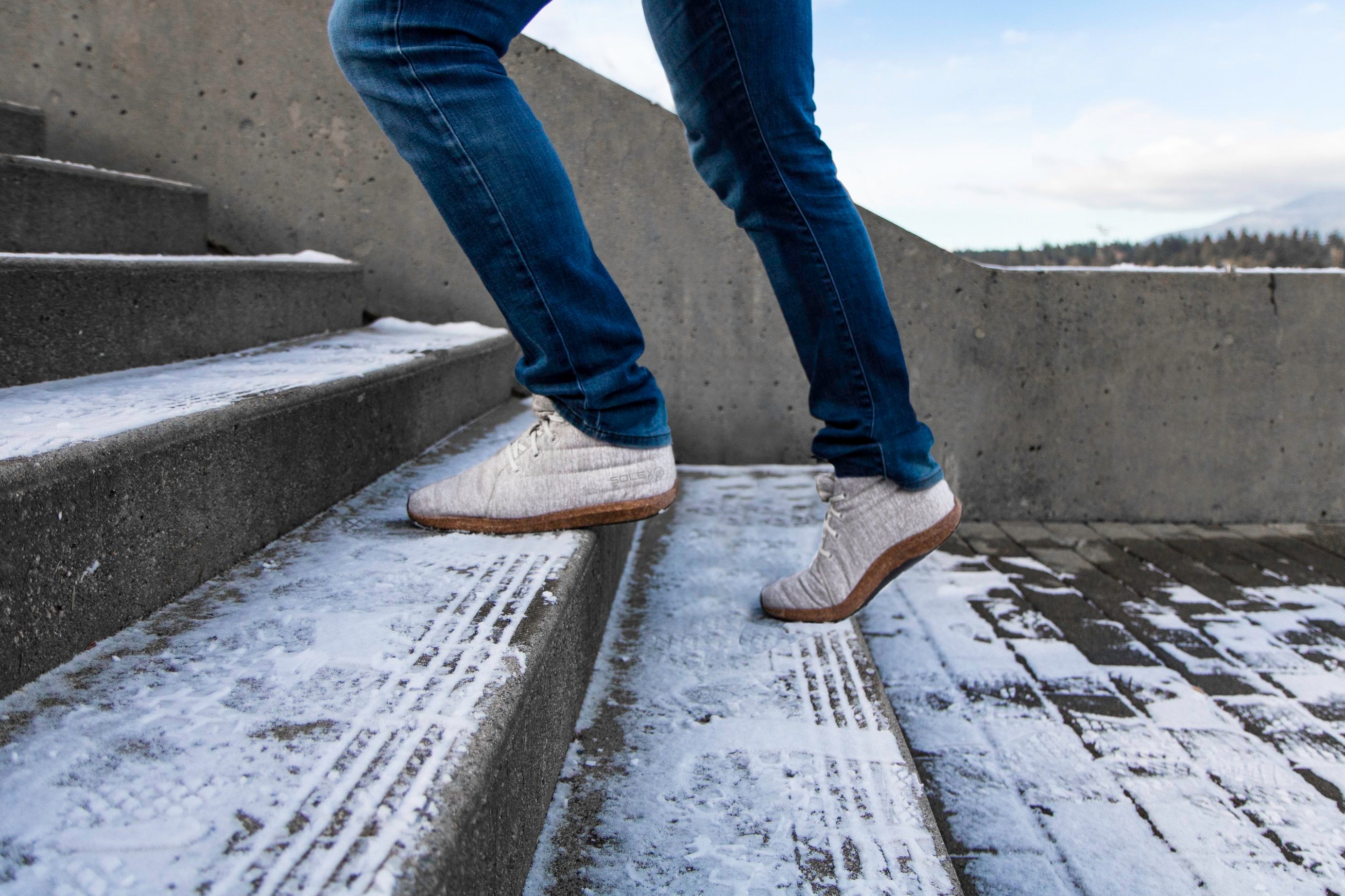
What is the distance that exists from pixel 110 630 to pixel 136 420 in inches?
9.8

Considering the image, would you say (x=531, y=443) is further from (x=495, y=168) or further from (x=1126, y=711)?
(x=1126, y=711)

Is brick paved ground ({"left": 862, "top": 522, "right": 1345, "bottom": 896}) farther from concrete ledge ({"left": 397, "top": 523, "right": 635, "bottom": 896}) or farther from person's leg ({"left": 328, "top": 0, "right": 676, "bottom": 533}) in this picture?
person's leg ({"left": 328, "top": 0, "right": 676, "bottom": 533})

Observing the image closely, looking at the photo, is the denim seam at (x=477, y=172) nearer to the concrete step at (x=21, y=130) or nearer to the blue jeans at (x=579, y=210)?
the blue jeans at (x=579, y=210)

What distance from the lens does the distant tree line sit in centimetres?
269

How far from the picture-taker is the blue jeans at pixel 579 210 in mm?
990

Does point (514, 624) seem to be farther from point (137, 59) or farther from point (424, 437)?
point (137, 59)

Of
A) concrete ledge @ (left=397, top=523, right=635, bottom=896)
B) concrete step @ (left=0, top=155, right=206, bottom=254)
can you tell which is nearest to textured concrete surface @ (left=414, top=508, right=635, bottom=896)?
concrete ledge @ (left=397, top=523, right=635, bottom=896)

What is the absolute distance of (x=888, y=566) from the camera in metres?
1.32

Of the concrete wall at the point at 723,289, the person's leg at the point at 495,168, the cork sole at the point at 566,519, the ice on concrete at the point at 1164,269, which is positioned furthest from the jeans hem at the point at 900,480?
the ice on concrete at the point at 1164,269

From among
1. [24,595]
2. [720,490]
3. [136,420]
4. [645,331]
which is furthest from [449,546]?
[645,331]

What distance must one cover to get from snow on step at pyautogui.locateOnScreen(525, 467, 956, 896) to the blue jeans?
13.5 inches

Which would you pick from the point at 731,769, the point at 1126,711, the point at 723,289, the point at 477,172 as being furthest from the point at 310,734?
the point at 723,289

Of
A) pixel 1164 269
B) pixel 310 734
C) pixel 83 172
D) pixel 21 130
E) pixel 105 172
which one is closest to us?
pixel 310 734

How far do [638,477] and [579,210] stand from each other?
15.2 inches
